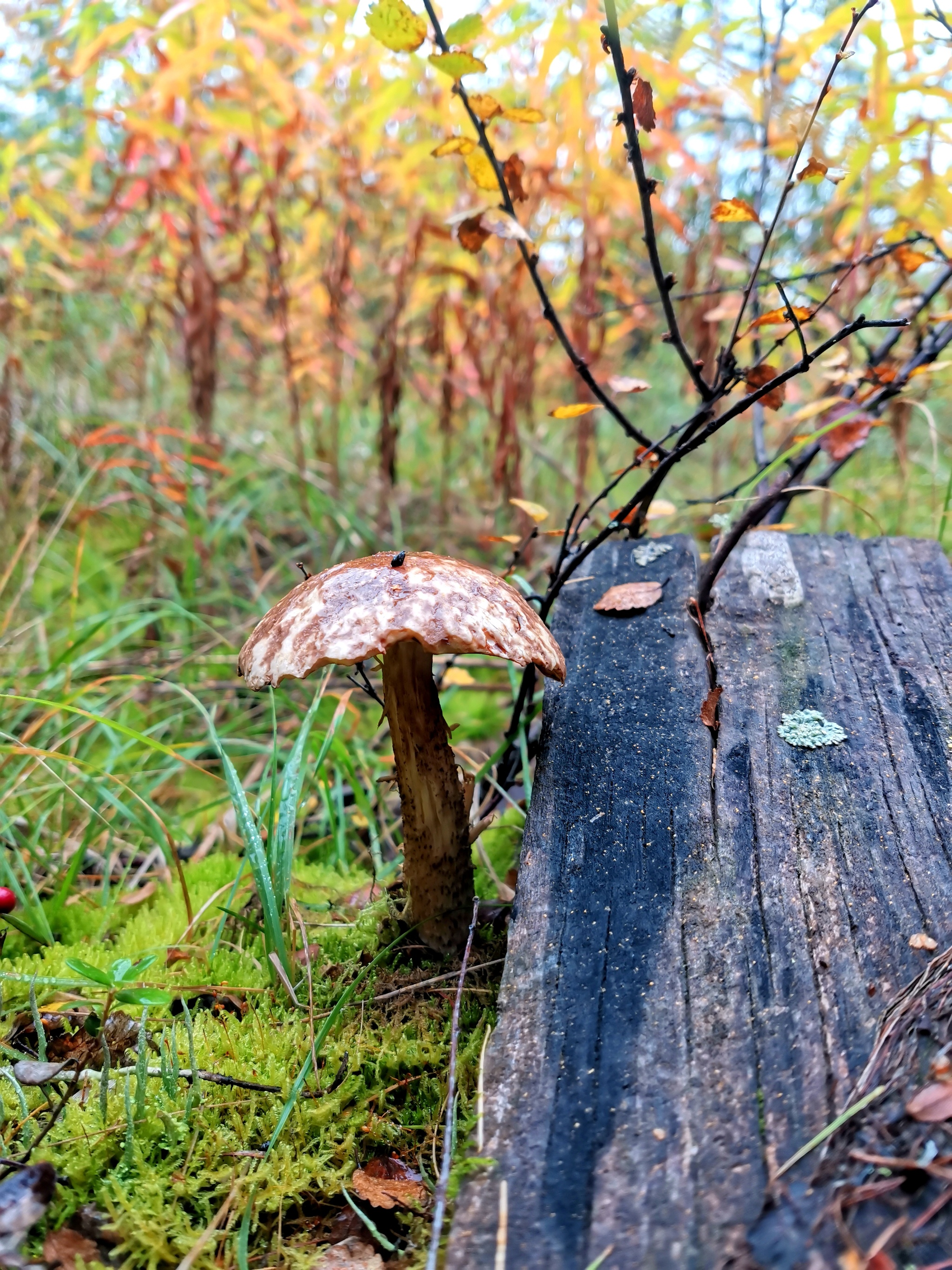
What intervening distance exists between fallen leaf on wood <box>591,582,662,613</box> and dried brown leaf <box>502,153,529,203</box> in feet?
3.81

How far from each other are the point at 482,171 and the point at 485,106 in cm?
17

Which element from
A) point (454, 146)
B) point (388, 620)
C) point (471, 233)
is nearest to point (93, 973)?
point (388, 620)

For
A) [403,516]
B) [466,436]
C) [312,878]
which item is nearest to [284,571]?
[403,516]

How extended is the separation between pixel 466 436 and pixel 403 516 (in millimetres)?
803

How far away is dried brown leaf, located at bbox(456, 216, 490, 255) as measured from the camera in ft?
7.28

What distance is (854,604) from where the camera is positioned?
7.30 ft

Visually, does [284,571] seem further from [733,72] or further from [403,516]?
[733,72]

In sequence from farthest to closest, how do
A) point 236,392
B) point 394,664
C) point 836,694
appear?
point 236,392, point 836,694, point 394,664

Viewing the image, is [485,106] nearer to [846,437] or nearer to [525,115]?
[525,115]

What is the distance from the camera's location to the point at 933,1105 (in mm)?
1085

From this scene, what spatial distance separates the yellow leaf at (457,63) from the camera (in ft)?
6.27

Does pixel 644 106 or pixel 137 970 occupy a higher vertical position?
pixel 644 106

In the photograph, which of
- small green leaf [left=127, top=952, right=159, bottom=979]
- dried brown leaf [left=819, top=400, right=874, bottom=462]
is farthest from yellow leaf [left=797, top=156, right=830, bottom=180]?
small green leaf [left=127, top=952, right=159, bottom=979]

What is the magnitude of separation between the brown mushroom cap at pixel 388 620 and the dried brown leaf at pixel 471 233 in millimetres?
1083
